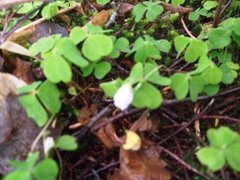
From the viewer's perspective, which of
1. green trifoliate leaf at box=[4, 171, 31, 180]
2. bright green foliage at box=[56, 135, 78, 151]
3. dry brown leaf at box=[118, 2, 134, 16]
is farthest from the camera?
dry brown leaf at box=[118, 2, 134, 16]

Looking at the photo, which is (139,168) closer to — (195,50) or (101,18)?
(195,50)

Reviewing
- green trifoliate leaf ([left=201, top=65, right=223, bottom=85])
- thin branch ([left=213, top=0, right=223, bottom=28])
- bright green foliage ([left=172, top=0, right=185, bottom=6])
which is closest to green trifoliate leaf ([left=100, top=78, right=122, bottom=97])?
green trifoliate leaf ([left=201, top=65, right=223, bottom=85])

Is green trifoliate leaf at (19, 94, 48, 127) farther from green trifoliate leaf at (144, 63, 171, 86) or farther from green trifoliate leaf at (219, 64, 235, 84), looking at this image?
green trifoliate leaf at (219, 64, 235, 84)

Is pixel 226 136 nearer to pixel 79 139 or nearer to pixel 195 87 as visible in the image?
pixel 195 87

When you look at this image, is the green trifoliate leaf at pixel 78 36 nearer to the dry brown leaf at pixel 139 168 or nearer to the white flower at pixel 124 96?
the white flower at pixel 124 96

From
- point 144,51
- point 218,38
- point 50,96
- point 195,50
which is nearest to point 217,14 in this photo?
point 218,38

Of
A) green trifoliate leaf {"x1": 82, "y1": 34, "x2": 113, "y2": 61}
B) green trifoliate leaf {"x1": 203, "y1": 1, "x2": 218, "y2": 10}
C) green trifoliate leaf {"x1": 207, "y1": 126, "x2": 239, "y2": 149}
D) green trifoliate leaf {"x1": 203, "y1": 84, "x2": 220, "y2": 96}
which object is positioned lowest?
green trifoliate leaf {"x1": 203, "y1": 1, "x2": 218, "y2": 10}
